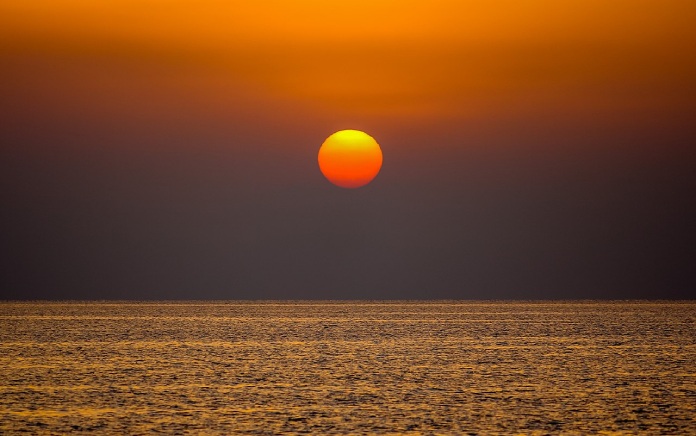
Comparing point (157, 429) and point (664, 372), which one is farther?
point (664, 372)

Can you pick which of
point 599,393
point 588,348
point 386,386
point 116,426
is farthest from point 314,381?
point 588,348

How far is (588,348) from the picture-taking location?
34875 millimetres

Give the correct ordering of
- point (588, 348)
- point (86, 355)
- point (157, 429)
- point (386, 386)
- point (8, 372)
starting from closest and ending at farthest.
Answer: point (157, 429) < point (386, 386) < point (8, 372) < point (86, 355) < point (588, 348)

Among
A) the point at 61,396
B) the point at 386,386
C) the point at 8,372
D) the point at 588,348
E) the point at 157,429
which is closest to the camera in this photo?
the point at 157,429

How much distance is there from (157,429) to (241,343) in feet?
80.2

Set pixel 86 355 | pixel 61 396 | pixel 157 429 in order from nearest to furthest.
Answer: pixel 157 429, pixel 61 396, pixel 86 355

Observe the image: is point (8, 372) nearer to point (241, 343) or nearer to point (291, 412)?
point (291, 412)

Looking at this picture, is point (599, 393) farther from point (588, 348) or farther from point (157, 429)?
point (588, 348)

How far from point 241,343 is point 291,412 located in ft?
74.4

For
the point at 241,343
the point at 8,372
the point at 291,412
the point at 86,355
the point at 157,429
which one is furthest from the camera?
the point at 241,343

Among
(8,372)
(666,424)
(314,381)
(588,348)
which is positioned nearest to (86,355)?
(8,372)

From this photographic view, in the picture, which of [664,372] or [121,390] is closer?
[121,390]

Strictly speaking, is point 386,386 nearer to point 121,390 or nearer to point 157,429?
point 121,390

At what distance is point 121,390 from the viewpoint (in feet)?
65.9
